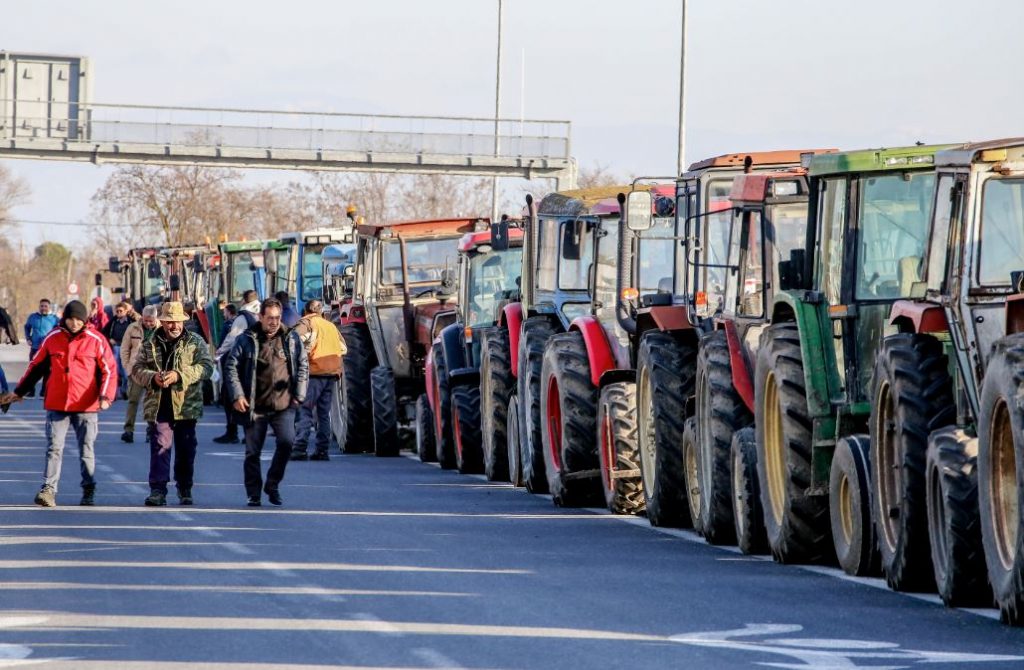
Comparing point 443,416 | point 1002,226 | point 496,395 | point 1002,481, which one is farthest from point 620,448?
point 1002,481

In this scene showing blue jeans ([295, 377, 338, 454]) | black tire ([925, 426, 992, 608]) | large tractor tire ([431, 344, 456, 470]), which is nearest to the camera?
black tire ([925, 426, 992, 608])

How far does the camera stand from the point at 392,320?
30.3 meters

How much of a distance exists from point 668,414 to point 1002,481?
21.3 feet

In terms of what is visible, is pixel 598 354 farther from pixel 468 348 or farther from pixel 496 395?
pixel 468 348

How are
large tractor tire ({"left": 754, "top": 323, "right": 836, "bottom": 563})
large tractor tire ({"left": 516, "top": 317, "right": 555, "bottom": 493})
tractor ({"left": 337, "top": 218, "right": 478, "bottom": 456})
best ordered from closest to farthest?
large tractor tire ({"left": 754, "top": 323, "right": 836, "bottom": 563}) → large tractor tire ({"left": 516, "top": 317, "right": 555, "bottom": 493}) → tractor ({"left": 337, "top": 218, "right": 478, "bottom": 456})

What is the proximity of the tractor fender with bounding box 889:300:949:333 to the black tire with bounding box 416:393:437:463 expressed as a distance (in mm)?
14644

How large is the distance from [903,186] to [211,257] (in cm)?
3388

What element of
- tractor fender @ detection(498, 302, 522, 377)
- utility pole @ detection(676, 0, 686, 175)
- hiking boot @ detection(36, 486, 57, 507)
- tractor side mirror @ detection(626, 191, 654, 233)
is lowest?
hiking boot @ detection(36, 486, 57, 507)

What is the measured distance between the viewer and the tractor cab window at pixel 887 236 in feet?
48.1

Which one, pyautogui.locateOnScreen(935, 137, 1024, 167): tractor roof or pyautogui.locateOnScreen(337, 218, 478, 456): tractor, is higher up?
Result: pyautogui.locateOnScreen(935, 137, 1024, 167): tractor roof

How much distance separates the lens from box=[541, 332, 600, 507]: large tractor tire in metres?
20.7


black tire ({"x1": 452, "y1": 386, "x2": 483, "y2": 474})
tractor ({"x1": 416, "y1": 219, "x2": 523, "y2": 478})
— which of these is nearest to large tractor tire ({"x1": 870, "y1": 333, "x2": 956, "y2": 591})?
tractor ({"x1": 416, "y1": 219, "x2": 523, "y2": 478})

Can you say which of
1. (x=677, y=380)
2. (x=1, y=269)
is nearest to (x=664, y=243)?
(x=677, y=380)

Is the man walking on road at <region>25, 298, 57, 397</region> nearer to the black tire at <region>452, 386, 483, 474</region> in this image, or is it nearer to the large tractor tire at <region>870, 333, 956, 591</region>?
the black tire at <region>452, 386, 483, 474</region>
